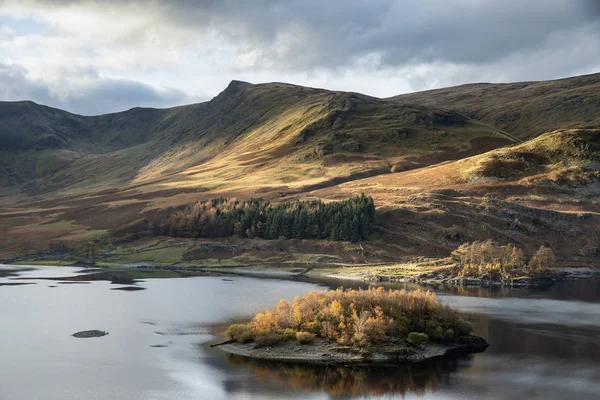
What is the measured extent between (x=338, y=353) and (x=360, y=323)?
195 inches

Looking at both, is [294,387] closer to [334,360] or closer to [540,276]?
[334,360]

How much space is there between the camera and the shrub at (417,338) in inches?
3549

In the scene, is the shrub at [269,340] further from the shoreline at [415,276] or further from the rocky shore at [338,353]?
the shoreline at [415,276]

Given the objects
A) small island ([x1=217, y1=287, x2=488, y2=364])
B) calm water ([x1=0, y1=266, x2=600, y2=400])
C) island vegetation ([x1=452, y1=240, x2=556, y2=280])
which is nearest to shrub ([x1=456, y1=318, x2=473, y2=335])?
small island ([x1=217, y1=287, x2=488, y2=364])

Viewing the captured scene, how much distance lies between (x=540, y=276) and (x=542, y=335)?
7402cm

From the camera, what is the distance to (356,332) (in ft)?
294

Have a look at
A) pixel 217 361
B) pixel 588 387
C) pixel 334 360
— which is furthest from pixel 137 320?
pixel 588 387

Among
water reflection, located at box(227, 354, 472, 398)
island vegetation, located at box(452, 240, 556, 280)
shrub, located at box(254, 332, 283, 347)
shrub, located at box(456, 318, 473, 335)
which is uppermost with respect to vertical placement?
island vegetation, located at box(452, 240, 556, 280)

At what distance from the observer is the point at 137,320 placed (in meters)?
116

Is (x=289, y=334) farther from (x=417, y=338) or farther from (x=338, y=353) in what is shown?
(x=417, y=338)

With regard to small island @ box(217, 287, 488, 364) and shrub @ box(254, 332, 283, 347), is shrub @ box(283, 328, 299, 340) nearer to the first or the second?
small island @ box(217, 287, 488, 364)

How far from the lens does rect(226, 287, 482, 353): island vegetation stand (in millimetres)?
89312

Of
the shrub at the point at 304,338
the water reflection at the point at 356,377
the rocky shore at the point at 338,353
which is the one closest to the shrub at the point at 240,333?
the rocky shore at the point at 338,353

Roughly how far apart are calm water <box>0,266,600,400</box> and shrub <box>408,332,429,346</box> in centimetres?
409
